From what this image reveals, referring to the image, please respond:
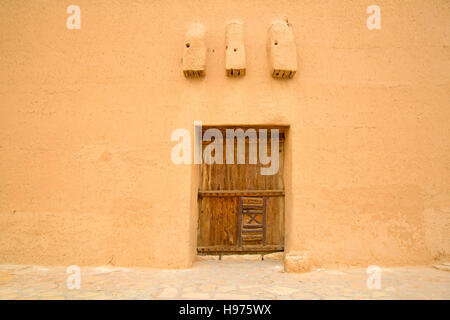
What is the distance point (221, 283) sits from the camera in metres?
2.83

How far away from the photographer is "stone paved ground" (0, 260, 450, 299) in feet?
8.10

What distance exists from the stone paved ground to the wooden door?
439 millimetres

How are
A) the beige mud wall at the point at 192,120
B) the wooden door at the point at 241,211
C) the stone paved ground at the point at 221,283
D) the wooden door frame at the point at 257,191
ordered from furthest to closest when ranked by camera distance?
the wooden door at the point at 241,211 → the wooden door frame at the point at 257,191 → the beige mud wall at the point at 192,120 → the stone paved ground at the point at 221,283

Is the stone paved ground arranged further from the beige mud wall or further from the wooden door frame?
the wooden door frame

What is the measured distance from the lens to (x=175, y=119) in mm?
3588

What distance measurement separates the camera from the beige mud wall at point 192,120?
3.46 metres

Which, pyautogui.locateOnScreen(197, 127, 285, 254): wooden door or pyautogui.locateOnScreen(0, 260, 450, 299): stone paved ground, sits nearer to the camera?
pyautogui.locateOnScreen(0, 260, 450, 299): stone paved ground

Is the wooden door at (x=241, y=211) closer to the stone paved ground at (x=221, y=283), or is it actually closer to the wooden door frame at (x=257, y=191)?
the wooden door frame at (x=257, y=191)

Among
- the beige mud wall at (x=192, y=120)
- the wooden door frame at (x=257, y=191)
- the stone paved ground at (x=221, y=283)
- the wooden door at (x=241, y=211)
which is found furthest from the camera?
the wooden door at (x=241, y=211)

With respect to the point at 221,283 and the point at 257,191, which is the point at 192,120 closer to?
the point at 257,191

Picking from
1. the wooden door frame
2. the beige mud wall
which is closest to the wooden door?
the wooden door frame

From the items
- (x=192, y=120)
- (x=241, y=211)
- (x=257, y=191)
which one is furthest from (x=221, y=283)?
(x=192, y=120)

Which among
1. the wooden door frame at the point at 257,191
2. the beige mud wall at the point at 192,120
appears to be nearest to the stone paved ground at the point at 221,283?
the beige mud wall at the point at 192,120

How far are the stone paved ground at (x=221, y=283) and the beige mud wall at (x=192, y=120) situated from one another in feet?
0.76
